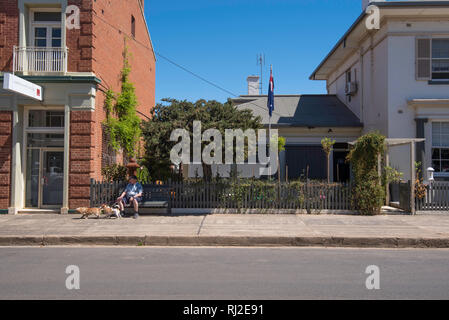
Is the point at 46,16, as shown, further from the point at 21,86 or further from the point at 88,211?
the point at 88,211

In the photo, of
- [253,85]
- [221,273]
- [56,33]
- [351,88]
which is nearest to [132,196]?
[221,273]

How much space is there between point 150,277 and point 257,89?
1876cm

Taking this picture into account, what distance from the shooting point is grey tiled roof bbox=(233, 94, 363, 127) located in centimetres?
1678

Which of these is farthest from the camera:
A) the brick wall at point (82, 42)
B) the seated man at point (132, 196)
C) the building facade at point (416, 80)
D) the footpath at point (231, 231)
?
the building facade at point (416, 80)

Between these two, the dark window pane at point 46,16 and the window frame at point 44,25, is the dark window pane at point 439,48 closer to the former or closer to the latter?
the window frame at point 44,25

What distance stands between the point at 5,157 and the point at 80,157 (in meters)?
2.52

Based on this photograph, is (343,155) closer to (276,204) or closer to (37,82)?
(276,204)

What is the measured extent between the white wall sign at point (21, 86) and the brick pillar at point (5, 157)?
1415 mm

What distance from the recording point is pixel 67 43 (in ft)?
41.0

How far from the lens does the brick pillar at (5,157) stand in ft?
40.6

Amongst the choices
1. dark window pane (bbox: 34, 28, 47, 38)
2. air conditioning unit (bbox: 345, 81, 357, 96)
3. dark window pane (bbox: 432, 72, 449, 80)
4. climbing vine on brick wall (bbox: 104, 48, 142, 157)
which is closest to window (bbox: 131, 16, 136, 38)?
climbing vine on brick wall (bbox: 104, 48, 142, 157)

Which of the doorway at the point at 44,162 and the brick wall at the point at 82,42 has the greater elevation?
the brick wall at the point at 82,42

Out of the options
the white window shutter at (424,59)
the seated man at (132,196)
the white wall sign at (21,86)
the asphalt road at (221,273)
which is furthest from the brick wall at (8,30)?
the white window shutter at (424,59)

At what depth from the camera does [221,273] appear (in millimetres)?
6090
